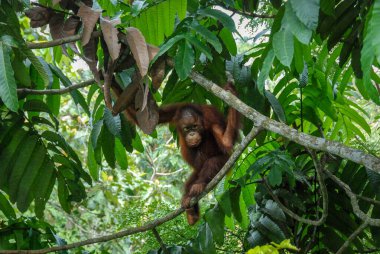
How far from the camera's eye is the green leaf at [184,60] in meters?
2.07

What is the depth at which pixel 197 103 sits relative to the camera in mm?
3451

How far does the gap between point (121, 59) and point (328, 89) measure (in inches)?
56.3

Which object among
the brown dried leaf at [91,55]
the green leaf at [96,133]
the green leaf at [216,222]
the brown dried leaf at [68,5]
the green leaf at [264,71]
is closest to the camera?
the green leaf at [264,71]

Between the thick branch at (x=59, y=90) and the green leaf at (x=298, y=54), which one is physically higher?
the green leaf at (x=298, y=54)

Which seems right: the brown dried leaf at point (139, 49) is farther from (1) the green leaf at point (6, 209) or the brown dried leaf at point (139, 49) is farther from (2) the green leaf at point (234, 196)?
(1) the green leaf at point (6, 209)

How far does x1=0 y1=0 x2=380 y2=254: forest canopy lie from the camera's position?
2.16 meters

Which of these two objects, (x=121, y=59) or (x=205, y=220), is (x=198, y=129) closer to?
(x=205, y=220)

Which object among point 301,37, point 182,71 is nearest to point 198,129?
point 182,71

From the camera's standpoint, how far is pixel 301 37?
1.64 m

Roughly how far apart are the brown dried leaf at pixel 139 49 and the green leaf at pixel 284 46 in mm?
457

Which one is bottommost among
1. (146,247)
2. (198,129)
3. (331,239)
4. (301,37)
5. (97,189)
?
(97,189)

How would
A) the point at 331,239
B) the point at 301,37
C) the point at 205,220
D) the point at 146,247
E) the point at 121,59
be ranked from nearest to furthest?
the point at 301,37 < the point at 121,59 < the point at 205,220 < the point at 331,239 < the point at 146,247

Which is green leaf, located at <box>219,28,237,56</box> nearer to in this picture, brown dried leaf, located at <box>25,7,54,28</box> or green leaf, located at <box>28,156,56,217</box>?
brown dried leaf, located at <box>25,7,54,28</box>

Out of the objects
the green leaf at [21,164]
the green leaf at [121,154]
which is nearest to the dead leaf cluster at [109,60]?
the green leaf at [21,164]
